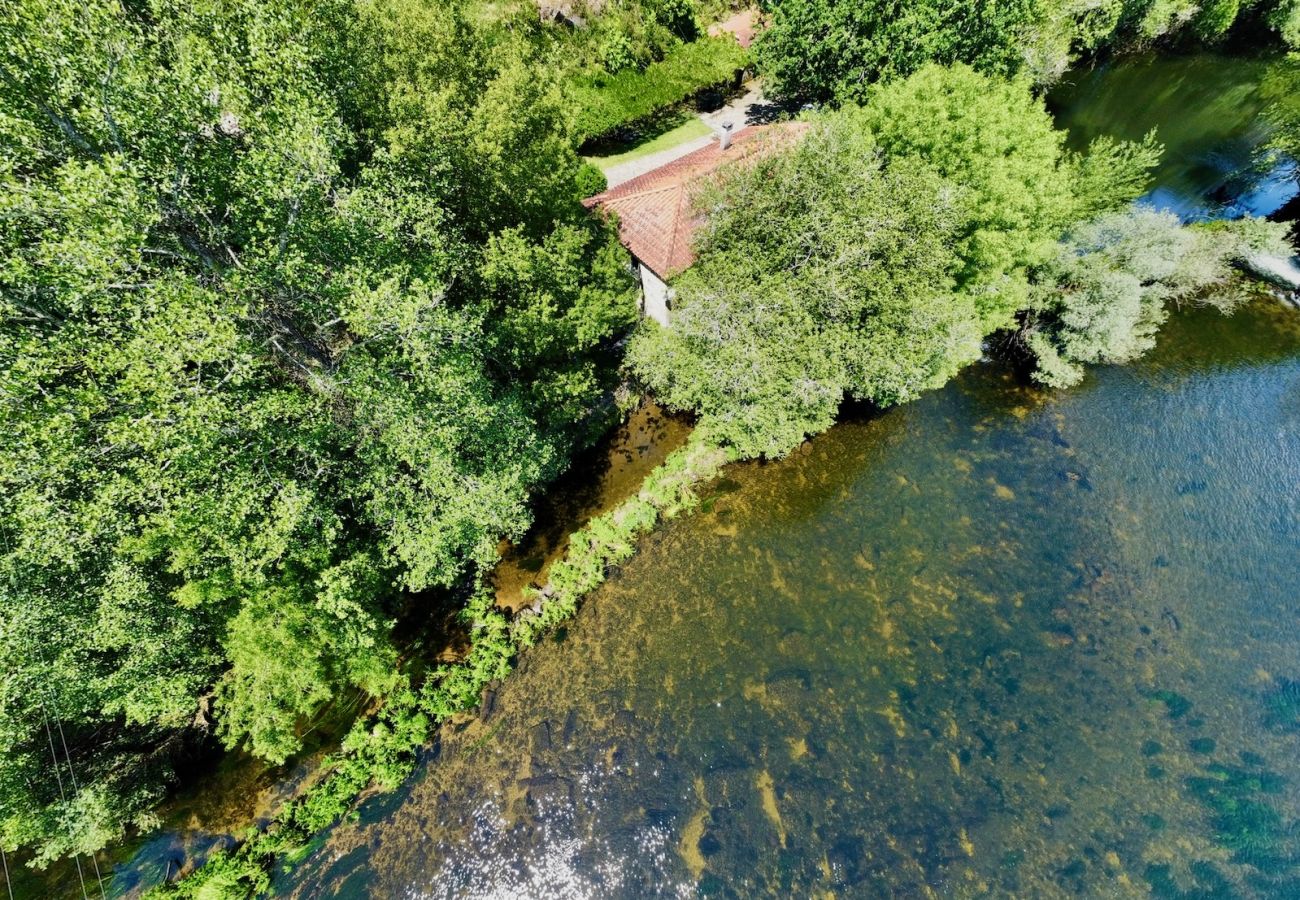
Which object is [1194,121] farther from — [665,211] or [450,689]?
[450,689]

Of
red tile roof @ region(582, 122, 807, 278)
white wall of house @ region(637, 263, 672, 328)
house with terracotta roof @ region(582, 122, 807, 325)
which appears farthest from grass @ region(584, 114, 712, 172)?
white wall of house @ region(637, 263, 672, 328)

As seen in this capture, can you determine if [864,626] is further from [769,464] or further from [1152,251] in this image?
[1152,251]

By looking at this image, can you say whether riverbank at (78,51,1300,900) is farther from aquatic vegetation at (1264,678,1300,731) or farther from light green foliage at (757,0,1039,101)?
light green foliage at (757,0,1039,101)

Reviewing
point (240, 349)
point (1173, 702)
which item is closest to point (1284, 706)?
point (1173, 702)

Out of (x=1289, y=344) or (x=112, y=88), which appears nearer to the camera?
(x=112, y=88)

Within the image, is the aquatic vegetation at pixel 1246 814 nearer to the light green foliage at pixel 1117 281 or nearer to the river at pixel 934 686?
the river at pixel 934 686

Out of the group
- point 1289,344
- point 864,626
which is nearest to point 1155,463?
point 1289,344
